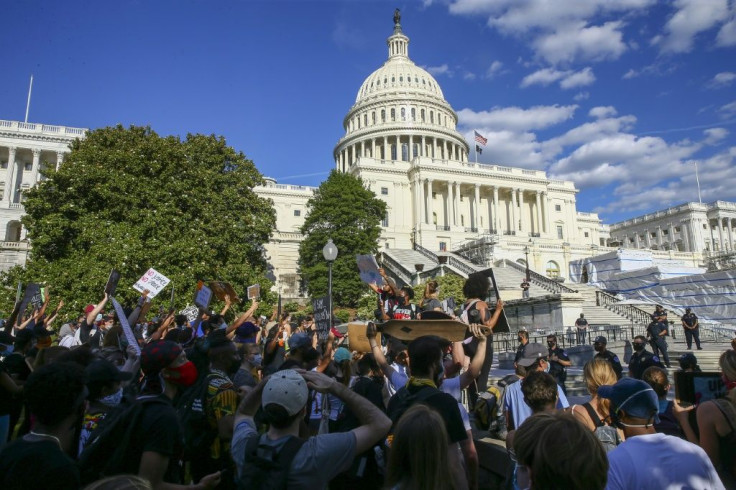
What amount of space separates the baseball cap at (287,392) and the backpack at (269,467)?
0.64 ft

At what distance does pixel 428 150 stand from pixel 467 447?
83.9 m

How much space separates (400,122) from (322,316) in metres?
78.1

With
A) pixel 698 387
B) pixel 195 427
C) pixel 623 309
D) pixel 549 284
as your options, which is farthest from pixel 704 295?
pixel 195 427

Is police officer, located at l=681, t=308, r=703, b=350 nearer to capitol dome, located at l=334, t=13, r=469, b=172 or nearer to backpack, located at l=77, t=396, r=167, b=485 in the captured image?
backpack, located at l=77, t=396, r=167, b=485

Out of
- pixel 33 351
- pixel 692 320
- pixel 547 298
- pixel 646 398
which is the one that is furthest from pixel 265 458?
pixel 547 298

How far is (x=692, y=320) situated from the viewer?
18.7 meters

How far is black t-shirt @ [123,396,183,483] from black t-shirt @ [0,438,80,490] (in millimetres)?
594

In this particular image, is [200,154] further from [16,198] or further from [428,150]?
[428,150]

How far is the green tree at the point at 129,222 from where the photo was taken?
24.4 m

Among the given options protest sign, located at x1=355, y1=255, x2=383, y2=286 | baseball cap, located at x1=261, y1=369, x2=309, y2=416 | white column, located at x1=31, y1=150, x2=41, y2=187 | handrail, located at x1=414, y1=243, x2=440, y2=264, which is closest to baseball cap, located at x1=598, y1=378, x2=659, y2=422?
baseball cap, located at x1=261, y1=369, x2=309, y2=416

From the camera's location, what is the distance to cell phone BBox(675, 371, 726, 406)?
163 inches

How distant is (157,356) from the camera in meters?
3.69

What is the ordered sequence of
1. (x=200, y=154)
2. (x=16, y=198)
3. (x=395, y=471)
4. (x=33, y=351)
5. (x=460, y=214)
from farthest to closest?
(x=460, y=214)
(x=16, y=198)
(x=200, y=154)
(x=33, y=351)
(x=395, y=471)

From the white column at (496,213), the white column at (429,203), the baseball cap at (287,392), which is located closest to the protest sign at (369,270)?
the baseball cap at (287,392)
